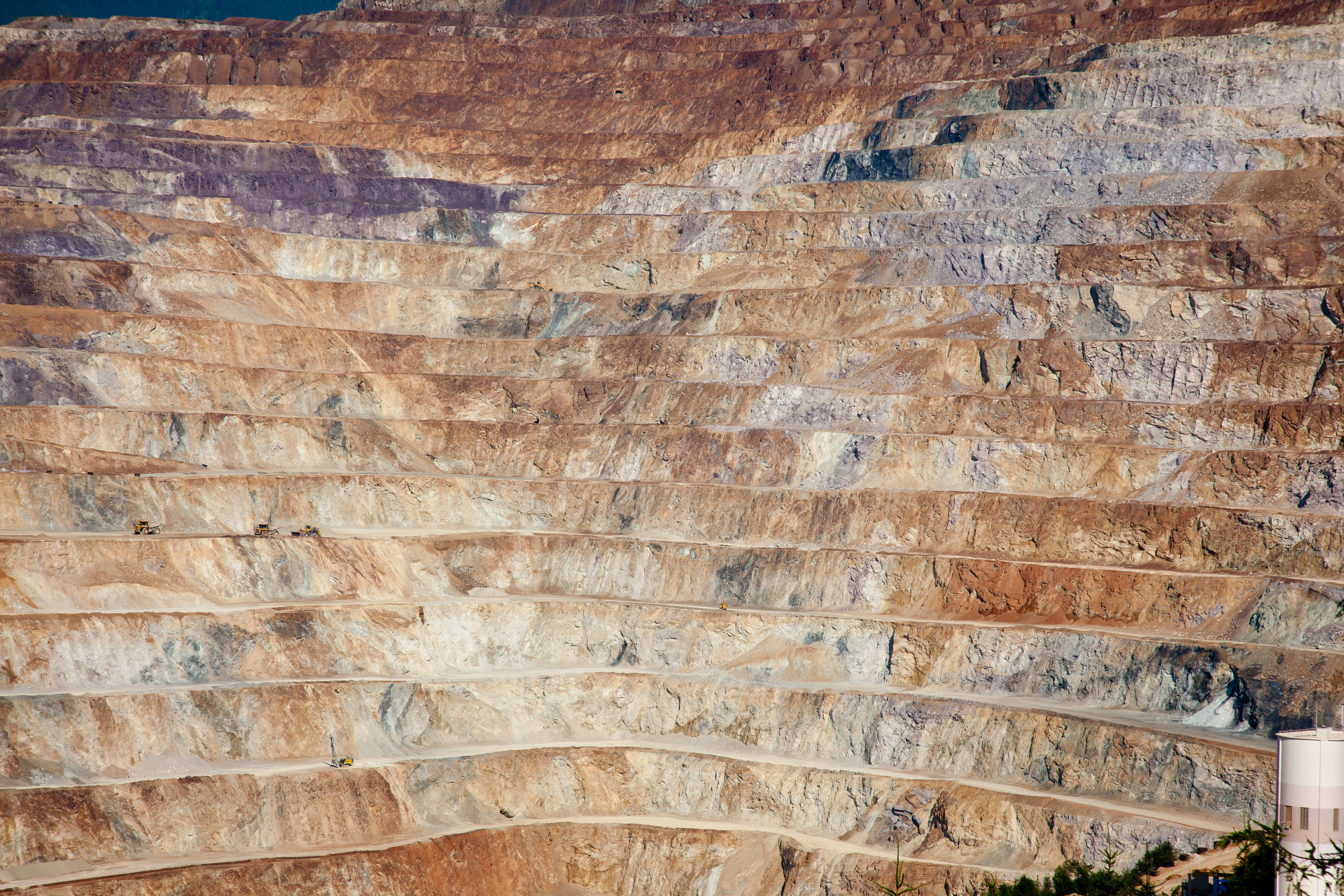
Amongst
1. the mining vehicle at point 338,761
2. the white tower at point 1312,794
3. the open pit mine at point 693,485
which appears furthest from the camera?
the mining vehicle at point 338,761

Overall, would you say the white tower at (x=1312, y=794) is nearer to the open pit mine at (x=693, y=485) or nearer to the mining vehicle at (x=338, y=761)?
the open pit mine at (x=693, y=485)

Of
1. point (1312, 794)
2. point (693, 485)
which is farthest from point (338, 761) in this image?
point (1312, 794)

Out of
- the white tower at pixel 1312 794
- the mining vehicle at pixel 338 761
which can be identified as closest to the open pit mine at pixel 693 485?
the mining vehicle at pixel 338 761

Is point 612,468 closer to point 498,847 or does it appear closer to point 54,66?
point 498,847

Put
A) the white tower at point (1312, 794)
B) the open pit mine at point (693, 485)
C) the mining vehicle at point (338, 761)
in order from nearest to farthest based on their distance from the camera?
the white tower at point (1312, 794) → the open pit mine at point (693, 485) → the mining vehicle at point (338, 761)

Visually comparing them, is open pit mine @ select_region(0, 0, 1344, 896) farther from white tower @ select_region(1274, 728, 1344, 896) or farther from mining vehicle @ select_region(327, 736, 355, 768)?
white tower @ select_region(1274, 728, 1344, 896)

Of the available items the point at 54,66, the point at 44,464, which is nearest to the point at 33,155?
the point at 54,66

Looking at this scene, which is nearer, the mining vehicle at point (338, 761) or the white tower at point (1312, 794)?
the white tower at point (1312, 794)

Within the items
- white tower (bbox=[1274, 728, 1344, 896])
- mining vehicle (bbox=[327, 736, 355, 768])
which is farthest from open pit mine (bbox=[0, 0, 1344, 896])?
white tower (bbox=[1274, 728, 1344, 896])
